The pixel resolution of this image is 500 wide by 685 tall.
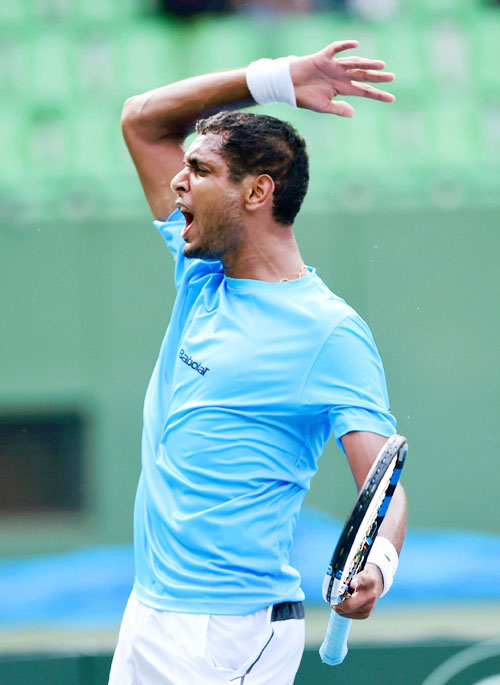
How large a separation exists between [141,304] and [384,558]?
2.22 m

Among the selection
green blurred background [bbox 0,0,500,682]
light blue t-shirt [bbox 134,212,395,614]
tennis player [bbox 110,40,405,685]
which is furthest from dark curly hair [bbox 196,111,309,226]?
green blurred background [bbox 0,0,500,682]

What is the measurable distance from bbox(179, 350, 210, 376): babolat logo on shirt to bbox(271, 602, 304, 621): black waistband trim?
1.65 ft

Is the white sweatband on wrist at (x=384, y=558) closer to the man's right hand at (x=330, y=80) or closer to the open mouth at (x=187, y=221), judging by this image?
the open mouth at (x=187, y=221)

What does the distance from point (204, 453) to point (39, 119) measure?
8.71ft

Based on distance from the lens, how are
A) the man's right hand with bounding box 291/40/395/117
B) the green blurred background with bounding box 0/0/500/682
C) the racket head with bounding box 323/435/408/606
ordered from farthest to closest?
1. the green blurred background with bounding box 0/0/500/682
2. the man's right hand with bounding box 291/40/395/117
3. the racket head with bounding box 323/435/408/606

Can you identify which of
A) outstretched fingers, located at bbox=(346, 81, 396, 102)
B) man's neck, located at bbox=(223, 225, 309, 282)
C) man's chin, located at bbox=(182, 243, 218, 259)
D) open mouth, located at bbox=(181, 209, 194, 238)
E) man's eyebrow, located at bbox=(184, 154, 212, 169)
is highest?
outstretched fingers, located at bbox=(346, 81, 396, 102)

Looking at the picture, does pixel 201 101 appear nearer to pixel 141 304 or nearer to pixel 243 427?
pixel 243 427

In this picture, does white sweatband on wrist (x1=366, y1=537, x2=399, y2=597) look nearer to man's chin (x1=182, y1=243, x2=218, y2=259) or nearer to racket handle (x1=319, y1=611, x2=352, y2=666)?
racket handle (x1=319, y1=611, x2=352, y2=666)

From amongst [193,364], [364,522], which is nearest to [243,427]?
[193,364]

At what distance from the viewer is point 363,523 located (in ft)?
6.44

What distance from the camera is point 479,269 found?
4121mm

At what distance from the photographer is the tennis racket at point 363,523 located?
6.25 ft

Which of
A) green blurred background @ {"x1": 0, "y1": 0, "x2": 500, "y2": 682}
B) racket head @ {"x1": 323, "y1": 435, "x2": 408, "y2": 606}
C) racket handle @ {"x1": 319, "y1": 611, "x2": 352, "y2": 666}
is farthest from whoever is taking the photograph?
green blurred background @ {"x1": 0, "y1": 0, "x2": 500, "y2": 682}

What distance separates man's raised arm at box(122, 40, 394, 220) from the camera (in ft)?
8.05
